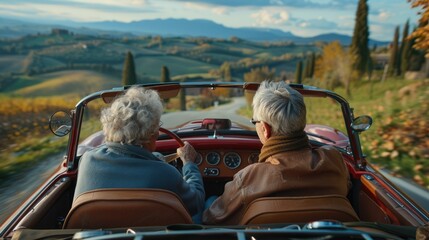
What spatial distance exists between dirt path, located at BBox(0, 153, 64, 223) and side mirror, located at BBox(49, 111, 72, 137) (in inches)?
81.7

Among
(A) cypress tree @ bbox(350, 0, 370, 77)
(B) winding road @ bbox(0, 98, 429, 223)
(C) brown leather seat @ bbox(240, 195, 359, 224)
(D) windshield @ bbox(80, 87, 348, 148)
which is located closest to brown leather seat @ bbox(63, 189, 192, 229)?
(C) brown leather seat @ bbox(240, 195, 359, 224)

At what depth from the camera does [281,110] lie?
233 centimetres

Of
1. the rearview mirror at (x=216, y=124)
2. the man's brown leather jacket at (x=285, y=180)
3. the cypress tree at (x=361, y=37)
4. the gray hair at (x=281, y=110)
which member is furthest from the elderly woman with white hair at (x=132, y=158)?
the cypress tree at (x=361, y=37)

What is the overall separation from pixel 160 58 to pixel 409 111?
78.3m

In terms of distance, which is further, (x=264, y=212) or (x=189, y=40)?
(x=189, y=40)

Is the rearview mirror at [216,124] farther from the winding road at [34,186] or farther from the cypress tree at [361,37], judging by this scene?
the cypress tree at [361,37]

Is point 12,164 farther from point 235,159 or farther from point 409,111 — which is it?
point 409,111

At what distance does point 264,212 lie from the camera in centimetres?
205

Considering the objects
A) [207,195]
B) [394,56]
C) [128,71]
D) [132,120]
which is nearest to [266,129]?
[132,120]

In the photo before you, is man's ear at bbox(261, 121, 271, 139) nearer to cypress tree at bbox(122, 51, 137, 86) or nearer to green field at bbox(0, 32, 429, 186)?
green field at bbox(0, 32, 429, 186)

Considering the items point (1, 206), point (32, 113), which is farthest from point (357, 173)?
point (32, 113)

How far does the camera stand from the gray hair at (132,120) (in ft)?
7.70

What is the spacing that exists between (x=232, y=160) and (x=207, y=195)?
387 mm

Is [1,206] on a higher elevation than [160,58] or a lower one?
higher
